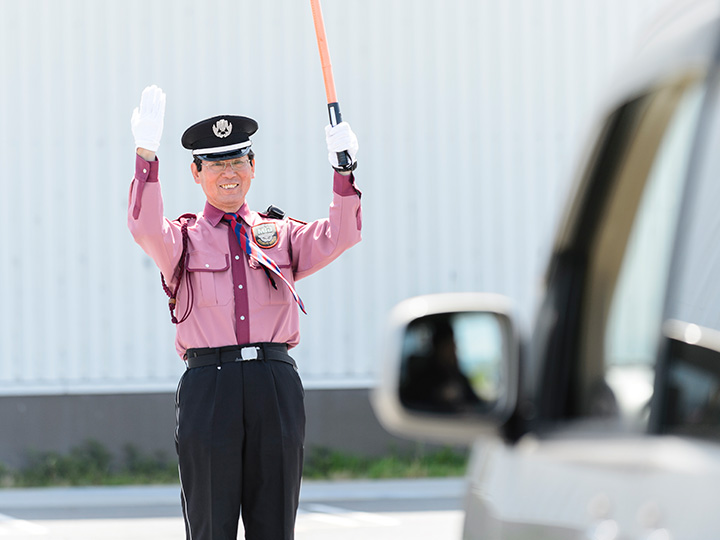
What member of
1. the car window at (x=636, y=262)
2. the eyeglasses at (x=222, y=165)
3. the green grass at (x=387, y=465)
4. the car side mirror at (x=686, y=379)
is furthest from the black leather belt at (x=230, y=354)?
the green grass at (x=387, y=465)

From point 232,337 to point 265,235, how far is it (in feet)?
1.36

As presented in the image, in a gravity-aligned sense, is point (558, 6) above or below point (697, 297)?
above

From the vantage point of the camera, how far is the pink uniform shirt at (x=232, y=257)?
384 centimetres

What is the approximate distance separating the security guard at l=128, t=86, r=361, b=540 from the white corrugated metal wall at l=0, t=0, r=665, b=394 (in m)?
4.66

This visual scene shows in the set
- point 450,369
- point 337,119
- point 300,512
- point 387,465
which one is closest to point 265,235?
point 337,119

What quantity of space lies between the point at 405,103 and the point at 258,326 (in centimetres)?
516

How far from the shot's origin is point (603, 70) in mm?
8938

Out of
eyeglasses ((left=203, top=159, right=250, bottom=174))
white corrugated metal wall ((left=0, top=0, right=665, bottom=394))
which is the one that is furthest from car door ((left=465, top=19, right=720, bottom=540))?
white corrugated metal wall ((left=0, top=0, right=665, bottom=394))

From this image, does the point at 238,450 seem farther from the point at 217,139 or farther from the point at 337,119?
the point at 337,119

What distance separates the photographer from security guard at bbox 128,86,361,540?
12.5 ft

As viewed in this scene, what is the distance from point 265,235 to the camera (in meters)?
4.10

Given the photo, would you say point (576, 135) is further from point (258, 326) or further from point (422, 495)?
point (258, 326)

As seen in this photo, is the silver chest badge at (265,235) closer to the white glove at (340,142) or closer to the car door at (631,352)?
the white glove at (340,142)

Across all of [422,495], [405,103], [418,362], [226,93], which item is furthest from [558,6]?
[418,362]
